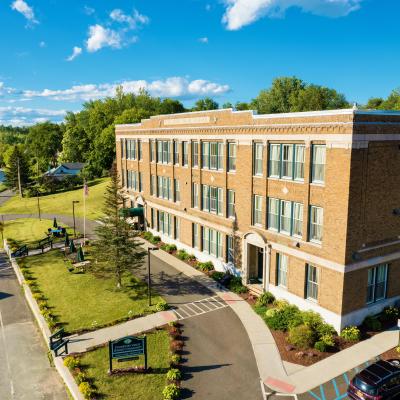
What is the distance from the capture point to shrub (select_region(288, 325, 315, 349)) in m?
22.0

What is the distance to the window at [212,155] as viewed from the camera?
110ft

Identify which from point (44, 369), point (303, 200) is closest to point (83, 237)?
point (44, 369)

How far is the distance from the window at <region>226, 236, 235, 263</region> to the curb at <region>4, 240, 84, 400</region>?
1531cm

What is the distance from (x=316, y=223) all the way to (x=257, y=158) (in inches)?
278

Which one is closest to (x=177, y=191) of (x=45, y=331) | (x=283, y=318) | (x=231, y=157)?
(x=231, y=157)

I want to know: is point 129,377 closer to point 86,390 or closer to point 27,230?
point 86,390

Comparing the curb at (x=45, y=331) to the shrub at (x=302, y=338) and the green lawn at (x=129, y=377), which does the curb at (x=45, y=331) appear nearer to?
the green lawn at (x=129, y=377)

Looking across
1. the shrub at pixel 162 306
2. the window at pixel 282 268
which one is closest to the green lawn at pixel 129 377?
the shrub at pixel 162 306

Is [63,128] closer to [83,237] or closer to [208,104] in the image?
[208,104]

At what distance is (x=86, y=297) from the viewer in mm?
30062

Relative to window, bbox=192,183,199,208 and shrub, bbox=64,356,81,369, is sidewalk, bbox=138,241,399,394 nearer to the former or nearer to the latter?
shrub, bbox=64,356,81,369

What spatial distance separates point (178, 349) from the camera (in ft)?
72.5

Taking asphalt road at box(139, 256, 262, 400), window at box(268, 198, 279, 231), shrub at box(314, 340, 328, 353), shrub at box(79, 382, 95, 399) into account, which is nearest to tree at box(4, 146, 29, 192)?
asphalt road at box(139, 256, 262, 400)

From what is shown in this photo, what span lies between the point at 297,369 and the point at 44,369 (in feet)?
44.8
